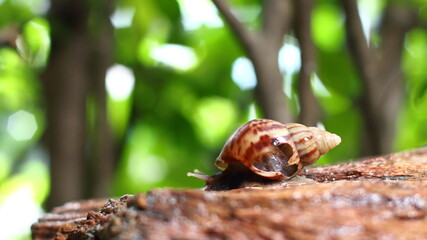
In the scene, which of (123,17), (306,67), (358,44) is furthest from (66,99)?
(358,44)

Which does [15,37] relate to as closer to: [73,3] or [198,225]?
[73,3]

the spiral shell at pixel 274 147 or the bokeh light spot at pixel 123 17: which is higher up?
the bokeh light spot at pixel 123 17

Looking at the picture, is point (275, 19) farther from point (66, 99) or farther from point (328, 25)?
point (328, 25)

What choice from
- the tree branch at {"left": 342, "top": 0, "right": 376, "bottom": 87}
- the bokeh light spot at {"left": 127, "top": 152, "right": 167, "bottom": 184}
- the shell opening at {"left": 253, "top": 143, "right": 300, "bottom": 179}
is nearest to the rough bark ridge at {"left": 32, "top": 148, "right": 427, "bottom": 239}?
the shell opening at {"left": 253, "top": 143, "right": 300, "bottom": 179}

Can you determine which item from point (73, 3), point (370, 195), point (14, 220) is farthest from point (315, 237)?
point (14, 220)

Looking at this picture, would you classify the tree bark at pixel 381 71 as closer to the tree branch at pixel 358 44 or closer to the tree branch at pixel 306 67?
the tree branch at pixel 358 44

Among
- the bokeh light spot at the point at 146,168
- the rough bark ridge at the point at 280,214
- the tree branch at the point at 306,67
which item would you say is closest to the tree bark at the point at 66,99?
the bokeh light spot at the point at 146,168

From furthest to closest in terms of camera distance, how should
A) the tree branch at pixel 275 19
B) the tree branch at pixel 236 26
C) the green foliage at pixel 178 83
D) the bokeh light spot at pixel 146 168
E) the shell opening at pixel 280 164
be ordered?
1. the bokeh light spot at pixel 146 168
2. the green foliage at pixel 178 83
3. the tree branch at pixel 275 19
4. the tree branch at pixel 236 26
5. the shell opening at pixel 280 164
